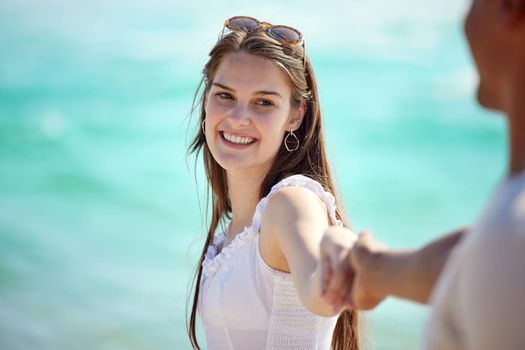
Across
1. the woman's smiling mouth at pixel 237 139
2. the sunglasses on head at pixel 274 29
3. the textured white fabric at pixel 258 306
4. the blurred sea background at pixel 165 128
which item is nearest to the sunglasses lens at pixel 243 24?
the sunglasses on head at pixel 274 29

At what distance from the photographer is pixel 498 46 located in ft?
3.72

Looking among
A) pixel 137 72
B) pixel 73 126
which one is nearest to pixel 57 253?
pixel 73 126

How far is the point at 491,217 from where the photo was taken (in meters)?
1.04

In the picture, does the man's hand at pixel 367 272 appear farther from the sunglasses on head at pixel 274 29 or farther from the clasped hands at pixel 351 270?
the sunglasses on head at pixel 274 29

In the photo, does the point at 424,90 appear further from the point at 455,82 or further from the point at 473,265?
the point at 473,265

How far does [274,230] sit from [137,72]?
11975 millimetres

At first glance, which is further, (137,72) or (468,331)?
(137,72)

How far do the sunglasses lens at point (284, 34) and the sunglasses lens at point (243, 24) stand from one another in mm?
78

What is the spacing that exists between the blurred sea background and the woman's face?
5.63 metres

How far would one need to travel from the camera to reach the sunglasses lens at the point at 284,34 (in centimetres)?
283

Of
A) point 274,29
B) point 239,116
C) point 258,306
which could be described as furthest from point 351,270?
point 274,29

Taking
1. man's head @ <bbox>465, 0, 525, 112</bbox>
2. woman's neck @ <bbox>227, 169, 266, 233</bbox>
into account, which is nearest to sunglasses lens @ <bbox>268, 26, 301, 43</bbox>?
woman's neck @ <bbox>227, 169, 266, 233</bbox>

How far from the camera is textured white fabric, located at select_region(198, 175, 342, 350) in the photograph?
241 cm

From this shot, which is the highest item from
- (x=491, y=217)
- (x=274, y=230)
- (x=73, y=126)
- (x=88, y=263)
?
(x=73, y=126)
